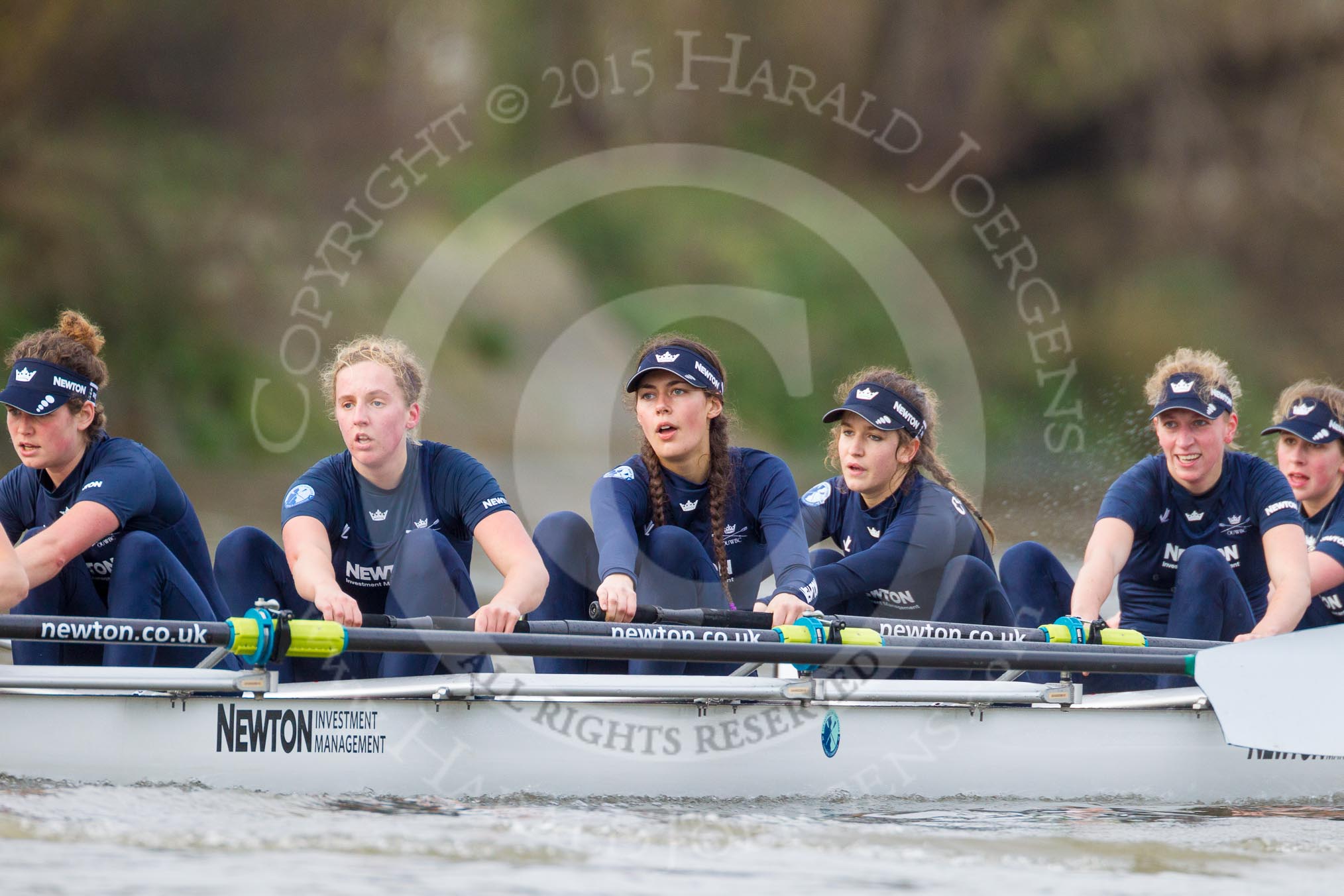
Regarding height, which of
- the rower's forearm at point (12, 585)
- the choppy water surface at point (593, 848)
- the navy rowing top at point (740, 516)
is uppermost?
the navy rowing top at point (740, 516)

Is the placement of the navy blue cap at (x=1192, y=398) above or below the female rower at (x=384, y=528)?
above

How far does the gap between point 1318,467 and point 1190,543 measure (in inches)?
27.6

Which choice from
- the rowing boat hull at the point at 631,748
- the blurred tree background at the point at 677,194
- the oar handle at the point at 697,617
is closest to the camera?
the rowing boat hull at the point at 631,748

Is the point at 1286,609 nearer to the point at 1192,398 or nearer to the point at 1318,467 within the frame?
the point at 1192,398

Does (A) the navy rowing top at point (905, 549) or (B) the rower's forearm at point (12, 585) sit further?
(A) the navy rowing top at point (905, 549)

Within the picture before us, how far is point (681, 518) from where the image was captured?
4.20m

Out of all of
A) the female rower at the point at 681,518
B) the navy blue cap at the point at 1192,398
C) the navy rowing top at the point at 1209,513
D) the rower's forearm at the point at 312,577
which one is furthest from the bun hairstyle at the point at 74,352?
the navy blue cap at the point at 1192,398

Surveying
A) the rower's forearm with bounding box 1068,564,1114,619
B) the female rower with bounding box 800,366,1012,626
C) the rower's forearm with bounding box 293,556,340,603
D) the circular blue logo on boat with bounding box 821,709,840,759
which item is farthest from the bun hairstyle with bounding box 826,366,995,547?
the rower's forearm with bounding box 293,556,340,603

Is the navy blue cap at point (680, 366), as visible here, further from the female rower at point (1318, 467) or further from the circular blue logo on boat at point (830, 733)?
the female rower at point (1318, 467)

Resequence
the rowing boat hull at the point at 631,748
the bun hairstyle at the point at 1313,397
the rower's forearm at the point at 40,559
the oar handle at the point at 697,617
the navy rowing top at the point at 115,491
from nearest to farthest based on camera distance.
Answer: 1. the rowing boat hull at the point at 631,748
2. the rower's forearm at the point at 40,559
3. the navy rowing top at the point at 115,491
4. the oar handle at the point at 697,617
5. the bun hairstyle at the point at 1313,397

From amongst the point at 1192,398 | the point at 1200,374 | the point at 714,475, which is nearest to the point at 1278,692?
the point at 1192,398

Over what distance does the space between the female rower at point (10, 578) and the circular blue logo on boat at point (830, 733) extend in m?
1.95

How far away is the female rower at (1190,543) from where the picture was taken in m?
4.51

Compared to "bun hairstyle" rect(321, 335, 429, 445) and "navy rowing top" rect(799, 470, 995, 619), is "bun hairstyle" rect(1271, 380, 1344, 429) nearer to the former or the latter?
"navy rowing top" rect(799, 470, 995, 619)
